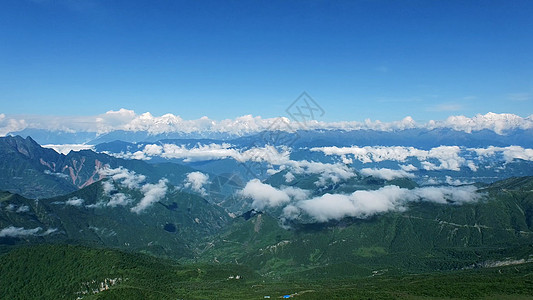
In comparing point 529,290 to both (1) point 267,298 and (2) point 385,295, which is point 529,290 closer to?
(2) point 385,295

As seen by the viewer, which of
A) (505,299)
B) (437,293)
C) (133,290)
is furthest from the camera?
(133,290)

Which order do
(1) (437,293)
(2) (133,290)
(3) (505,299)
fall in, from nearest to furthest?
(3) (505,299) < (1) (437,293) < (2) (133,290)

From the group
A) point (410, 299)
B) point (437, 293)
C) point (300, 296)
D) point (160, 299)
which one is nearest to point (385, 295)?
point (410, 299)

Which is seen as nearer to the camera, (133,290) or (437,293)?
(437,293)

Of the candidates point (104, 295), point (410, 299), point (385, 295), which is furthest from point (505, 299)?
point (104, 295)

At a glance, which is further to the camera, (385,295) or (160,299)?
(160,299)

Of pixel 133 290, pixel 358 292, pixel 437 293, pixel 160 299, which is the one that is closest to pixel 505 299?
pixel 437 293

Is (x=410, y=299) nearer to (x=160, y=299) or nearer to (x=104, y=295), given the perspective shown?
(x=160, y=299)
